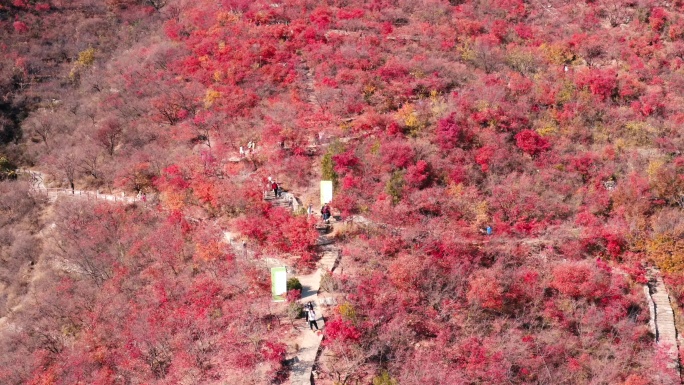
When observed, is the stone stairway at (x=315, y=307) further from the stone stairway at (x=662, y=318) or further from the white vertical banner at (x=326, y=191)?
the stone stairway at (x=662, y=318)

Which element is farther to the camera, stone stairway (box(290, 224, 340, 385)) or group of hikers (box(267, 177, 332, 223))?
group of hikers (box(267, 177, 332, 223))

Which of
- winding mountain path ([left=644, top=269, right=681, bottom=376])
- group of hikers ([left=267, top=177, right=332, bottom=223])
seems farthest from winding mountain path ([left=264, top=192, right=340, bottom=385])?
winding mountain path ([left=644, top=269, right=681, bottom=376])

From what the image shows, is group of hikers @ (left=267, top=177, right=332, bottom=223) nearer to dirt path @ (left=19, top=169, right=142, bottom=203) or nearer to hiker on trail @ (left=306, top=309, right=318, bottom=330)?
hiker on trail @ (left=306, top=309, right=318, bottom=330)

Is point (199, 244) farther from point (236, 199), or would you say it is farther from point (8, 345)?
point (8, 345)

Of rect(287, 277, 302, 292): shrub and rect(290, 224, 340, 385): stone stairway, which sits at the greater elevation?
rect(287, 277, 302, 292): shrub

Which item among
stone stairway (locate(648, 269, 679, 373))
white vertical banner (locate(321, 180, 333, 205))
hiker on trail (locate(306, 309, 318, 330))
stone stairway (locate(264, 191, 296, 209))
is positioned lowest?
stone stairway (locate(648, 269, 679, 373))

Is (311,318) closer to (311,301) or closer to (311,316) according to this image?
(311,316)
